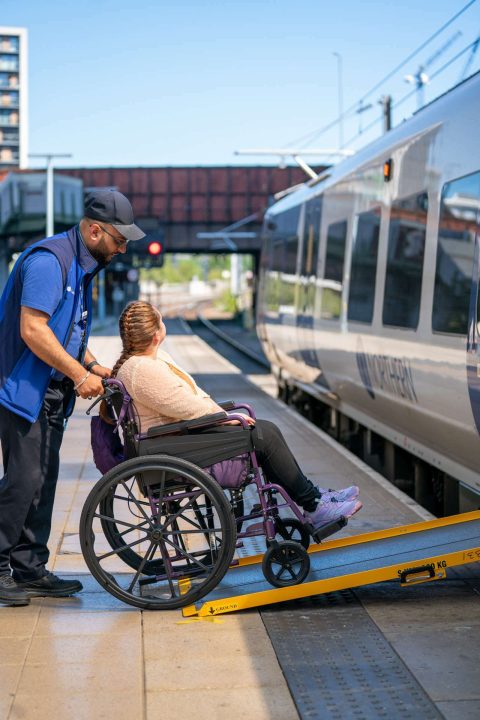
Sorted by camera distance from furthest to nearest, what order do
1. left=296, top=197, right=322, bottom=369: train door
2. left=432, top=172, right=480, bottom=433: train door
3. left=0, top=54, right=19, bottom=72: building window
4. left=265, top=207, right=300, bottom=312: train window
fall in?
1. left=0, top=54, right=19, bottom=72: building window
2. left=265, top=207, right=300, bottom=312: train window
3. left=296, top=197, right=322, bottom=369: train door
4. left=432, top=172, right=480, bottom=433: train door

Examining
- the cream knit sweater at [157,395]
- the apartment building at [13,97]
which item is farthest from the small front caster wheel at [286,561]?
the apartment building at [13,97]

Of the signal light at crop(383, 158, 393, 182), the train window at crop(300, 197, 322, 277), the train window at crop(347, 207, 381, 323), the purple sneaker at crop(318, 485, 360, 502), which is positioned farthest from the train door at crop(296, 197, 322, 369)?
the purple sneaker at crop(318, 485, 360, 502)

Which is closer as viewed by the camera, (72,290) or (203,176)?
(72,290)

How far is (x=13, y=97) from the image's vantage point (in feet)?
449

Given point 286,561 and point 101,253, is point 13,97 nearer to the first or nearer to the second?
point 101,253

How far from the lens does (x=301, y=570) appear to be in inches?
215

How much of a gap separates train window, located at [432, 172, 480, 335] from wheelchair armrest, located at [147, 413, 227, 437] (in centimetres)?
226

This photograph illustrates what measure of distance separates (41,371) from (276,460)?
112 centimetres

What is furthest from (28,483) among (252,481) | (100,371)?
(252,481)

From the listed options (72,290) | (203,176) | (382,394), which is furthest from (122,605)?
(203,176)

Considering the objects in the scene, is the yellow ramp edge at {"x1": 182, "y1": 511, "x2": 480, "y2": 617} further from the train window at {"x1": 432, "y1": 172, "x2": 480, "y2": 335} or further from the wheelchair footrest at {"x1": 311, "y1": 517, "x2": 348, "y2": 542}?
the train window at {"x1": 432, "y1": 172, "x2": 480, "y2": 335}

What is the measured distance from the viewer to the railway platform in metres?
4.16

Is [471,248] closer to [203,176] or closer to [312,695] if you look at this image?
[312,695]

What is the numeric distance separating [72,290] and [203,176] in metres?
56.4
